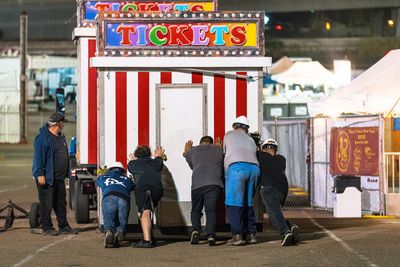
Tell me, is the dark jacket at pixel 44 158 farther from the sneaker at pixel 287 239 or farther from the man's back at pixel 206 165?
the sneaker at pixel 287 239

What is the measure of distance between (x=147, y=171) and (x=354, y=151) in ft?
21.1

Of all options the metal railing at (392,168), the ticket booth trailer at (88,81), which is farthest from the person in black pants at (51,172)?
the metal railing at (392,168)

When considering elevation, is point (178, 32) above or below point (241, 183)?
above

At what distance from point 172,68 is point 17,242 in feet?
A: 11.2

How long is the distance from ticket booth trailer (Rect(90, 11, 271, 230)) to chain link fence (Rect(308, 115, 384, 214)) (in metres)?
4.37

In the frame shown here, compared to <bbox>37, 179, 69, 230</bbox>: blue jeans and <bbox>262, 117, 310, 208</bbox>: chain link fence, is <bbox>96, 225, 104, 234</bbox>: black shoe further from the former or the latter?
<bbox>262, 117, 310, 208</bbox>: chain link fence

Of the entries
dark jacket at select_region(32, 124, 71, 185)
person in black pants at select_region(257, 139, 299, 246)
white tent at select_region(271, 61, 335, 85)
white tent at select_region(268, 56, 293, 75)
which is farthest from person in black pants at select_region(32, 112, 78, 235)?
white tent at select_region(268, 56, 293, 75)

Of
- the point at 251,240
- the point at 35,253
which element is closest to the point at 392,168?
the point at 251,240

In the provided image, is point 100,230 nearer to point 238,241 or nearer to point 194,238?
point 194,238

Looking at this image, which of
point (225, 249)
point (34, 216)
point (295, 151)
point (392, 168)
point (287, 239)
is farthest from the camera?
point (295, 151)

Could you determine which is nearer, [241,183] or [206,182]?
[241,183]

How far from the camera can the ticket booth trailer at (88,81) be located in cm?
1633

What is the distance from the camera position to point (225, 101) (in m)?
14.6

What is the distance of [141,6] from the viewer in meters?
17.0
